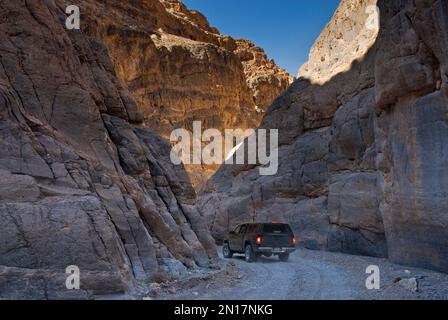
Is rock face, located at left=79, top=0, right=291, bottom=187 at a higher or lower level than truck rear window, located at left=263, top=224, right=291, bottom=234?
higher

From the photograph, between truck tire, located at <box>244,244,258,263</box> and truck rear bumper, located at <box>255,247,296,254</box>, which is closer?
truck rear bumper, located at <box>255,247,296,254</box>

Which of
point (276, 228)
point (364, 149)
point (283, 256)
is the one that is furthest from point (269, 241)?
point (364, 149)

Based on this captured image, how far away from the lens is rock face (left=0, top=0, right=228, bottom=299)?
8.91 metres

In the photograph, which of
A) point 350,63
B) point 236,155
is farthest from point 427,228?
point 236,155

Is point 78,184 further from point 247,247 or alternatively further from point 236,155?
point 236,155

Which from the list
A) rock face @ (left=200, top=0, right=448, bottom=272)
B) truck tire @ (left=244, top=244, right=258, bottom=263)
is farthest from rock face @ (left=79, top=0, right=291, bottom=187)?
truck tire @ (left=244, top=244, right=258, bottom=263)

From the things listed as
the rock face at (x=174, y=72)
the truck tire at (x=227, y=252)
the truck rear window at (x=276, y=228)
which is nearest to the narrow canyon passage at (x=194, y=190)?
the truck rear window at (x=276, y=228)

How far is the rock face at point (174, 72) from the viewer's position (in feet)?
191

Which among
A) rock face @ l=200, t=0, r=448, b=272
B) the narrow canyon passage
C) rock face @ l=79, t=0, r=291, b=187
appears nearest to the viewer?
the narrow canyon passage

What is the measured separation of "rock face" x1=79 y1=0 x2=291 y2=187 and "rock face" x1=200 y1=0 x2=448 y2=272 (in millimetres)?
25320

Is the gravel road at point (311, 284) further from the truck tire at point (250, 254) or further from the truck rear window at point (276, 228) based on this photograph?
the truck rear window at point (276, 228)

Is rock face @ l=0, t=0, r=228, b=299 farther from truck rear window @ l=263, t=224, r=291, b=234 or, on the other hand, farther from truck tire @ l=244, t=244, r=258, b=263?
truck rear window @ l=263, t=224, r=291, b=234

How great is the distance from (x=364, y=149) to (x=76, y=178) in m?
15.4

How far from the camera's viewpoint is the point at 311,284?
1120cm
